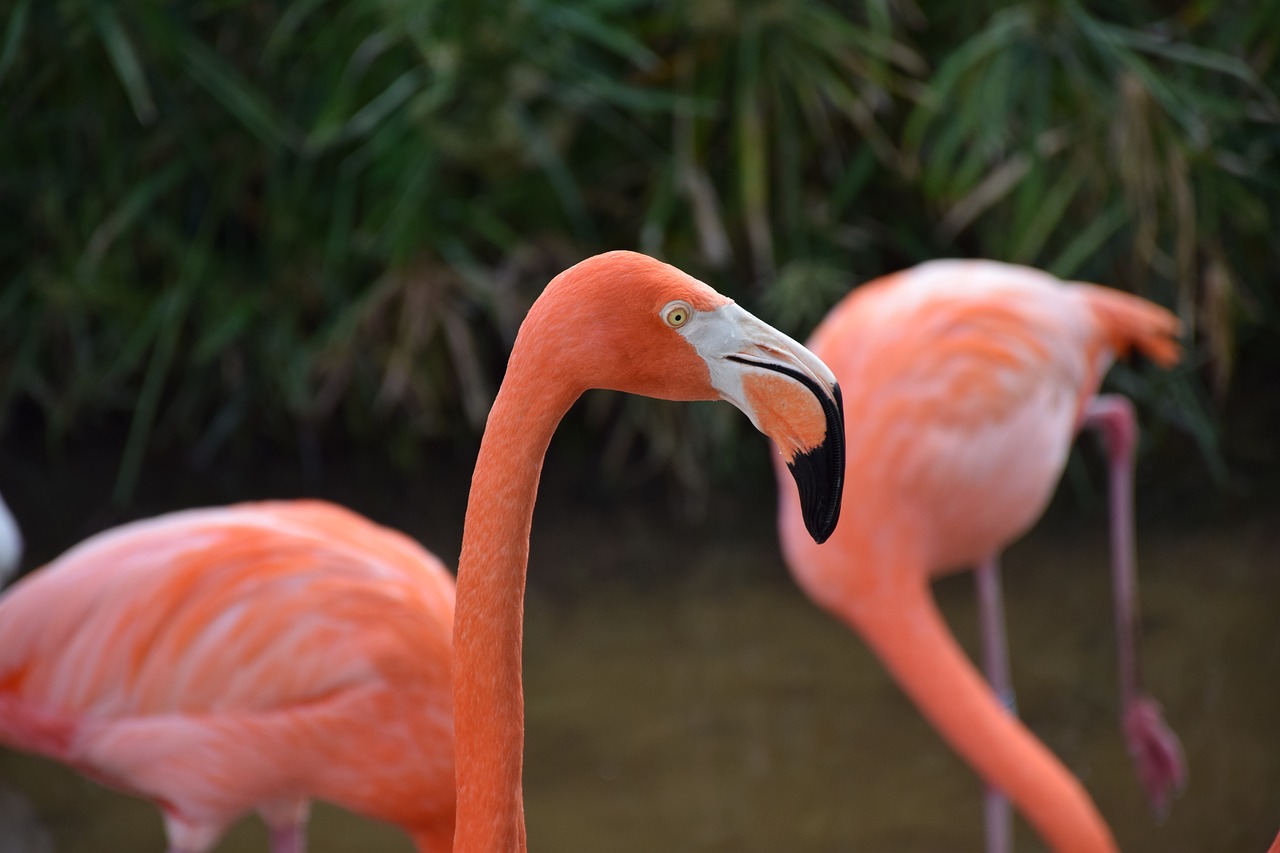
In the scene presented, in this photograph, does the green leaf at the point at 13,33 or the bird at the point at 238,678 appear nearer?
the bird at the point at 238,678

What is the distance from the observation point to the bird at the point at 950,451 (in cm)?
233

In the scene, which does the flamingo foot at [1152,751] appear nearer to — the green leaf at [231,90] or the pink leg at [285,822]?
the pink leg at [285,822]

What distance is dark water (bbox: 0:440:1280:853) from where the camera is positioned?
8.65 feet

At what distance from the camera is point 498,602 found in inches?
48.3

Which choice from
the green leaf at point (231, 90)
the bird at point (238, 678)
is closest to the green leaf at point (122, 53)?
the green leaf at point (231, 90)

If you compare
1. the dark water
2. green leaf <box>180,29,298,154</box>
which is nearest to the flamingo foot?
the dark water

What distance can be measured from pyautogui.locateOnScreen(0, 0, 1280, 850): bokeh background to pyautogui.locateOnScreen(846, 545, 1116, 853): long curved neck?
2.39ft

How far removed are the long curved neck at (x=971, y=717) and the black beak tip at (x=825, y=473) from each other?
1.07 metres

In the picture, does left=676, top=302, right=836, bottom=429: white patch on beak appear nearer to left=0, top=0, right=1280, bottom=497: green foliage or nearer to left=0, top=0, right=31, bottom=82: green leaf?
left=0, top=0, right=1280, bottom=497: green foliage

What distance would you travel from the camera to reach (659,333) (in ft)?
3.94

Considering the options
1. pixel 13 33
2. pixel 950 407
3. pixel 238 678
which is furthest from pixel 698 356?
pixel 13 33

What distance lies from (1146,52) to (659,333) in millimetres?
3011

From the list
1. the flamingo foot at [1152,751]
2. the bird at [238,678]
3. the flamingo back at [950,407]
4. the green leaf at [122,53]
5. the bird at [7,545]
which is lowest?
the flamingo foot at [1152,751]

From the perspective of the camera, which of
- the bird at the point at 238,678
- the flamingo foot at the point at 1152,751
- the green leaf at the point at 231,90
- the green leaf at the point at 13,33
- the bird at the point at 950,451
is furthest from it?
the green leaf at the point at 231,90
